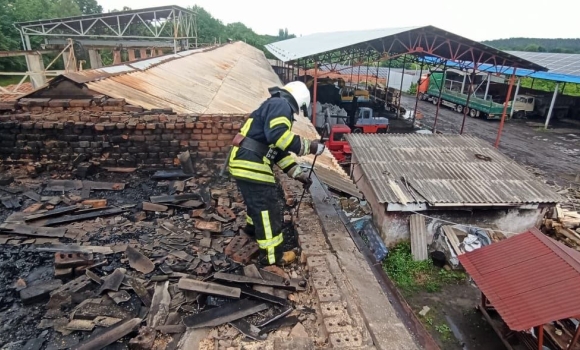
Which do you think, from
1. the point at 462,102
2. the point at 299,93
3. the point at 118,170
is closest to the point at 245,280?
the point at 299,93

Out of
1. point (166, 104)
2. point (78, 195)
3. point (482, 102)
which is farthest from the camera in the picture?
point (482, 102)

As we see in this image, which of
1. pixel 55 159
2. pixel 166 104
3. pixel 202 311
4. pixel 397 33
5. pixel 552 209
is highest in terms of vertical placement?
pixel 397 33

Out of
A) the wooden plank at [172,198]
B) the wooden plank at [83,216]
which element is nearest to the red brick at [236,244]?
the wooden plank at [172,198]

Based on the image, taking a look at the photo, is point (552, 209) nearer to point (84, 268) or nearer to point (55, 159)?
point (84, 268)

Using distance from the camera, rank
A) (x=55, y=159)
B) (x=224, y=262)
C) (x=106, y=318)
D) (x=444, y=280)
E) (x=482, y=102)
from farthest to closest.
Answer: (x=482, y=102) → (x=444, y=280) → (x=55, y=159) → (x=224, y=262) → (x=106, y=318)

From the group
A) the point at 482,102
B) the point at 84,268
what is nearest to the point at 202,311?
the point at 84,268

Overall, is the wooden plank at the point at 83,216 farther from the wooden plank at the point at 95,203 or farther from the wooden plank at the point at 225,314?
the wooden plank at the point at 225,314

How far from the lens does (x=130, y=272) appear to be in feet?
10.0

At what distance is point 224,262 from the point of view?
3.28 m

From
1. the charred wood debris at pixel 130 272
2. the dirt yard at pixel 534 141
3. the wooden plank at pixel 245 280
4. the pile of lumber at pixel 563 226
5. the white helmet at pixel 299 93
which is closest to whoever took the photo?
the charred wood debris at pixel 130 272

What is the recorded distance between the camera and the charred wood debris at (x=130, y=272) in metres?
2.48

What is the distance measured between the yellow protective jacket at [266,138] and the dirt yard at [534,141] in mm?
13838

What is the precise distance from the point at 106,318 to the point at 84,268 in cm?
68

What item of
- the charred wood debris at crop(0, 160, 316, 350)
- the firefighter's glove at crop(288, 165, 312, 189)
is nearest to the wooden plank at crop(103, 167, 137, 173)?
the charred wood debris at crop(0, 160, 316, 350)
